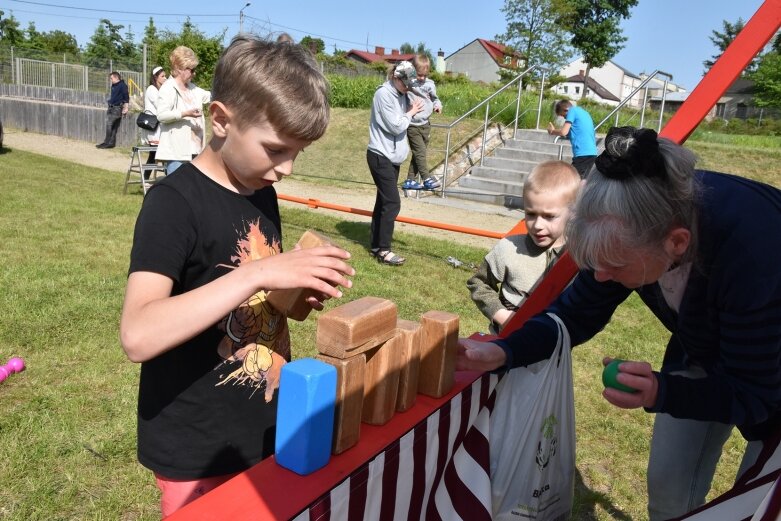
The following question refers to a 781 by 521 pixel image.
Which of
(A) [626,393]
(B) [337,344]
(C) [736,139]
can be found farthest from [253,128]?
(C) [736,139]

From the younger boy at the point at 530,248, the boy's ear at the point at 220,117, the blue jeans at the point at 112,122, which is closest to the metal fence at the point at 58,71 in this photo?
the blue jeans at the point at 112,122

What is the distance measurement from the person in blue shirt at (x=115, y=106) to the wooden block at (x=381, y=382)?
17446 mm

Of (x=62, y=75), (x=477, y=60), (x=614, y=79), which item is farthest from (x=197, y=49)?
(x=614, y=79)

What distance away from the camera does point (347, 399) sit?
131cm

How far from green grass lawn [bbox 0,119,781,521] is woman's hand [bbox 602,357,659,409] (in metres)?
1.58

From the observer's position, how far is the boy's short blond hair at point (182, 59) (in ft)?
22.5

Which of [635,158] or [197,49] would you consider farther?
[197,49]

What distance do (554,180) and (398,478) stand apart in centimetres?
168

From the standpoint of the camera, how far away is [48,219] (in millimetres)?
7664

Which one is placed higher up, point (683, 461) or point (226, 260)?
point (226, 260)

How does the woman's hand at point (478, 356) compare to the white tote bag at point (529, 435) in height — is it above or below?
above

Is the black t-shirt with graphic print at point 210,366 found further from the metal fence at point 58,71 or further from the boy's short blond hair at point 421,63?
the metal fence at point 58,71

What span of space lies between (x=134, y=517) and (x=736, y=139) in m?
22.7

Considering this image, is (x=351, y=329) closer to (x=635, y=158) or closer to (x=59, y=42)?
(x=635, y=158)
